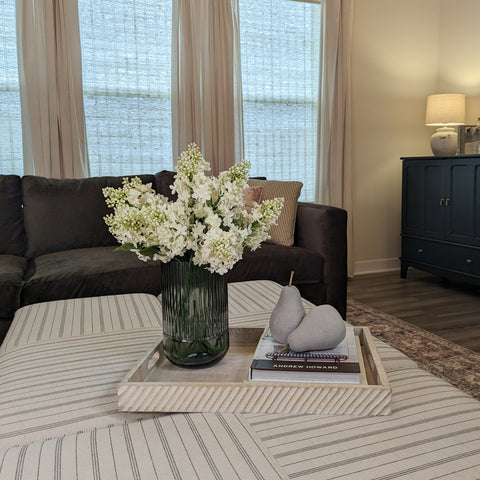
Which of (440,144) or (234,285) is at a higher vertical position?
(440,144)

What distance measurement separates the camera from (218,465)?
757 millimetres

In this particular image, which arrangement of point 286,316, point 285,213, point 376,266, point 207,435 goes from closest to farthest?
point 207,435, point 286,316, point 285,213, point 376,266

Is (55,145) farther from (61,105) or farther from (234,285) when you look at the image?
(234,285)

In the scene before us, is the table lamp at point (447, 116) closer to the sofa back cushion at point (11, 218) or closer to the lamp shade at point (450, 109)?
the lamp shade at point (450, 109)

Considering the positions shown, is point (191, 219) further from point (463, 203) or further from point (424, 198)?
point (424, 198)

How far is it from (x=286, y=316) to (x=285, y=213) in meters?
1.89

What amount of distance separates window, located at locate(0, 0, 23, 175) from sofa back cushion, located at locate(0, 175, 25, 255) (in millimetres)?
531

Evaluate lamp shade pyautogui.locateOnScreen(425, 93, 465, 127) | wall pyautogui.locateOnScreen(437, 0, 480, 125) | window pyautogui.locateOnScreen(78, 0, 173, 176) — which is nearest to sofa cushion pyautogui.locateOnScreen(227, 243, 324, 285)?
window pyautogui.locateOnScreen(78, 0, 173, 176)

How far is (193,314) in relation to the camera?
1.00 metres

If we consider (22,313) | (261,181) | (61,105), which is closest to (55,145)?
(61,105)

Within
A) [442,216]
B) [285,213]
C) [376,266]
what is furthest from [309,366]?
[376,266]

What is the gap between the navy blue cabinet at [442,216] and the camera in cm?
337

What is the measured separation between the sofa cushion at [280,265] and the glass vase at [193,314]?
157cm

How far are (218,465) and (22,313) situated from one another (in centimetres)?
116
